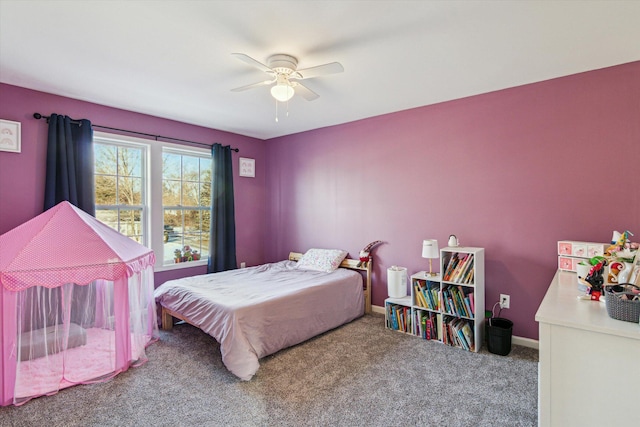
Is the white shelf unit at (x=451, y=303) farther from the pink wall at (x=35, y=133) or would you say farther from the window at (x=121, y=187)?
the window at (x=121, y=187)

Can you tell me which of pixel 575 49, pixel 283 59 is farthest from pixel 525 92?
pixel 283 59

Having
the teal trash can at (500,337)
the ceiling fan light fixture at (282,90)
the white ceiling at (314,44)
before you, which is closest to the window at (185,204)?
the white ceiling at (314,44)

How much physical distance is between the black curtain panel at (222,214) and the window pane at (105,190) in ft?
3.81

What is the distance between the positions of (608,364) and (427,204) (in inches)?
94.9

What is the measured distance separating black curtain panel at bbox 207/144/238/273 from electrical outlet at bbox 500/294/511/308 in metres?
3.35

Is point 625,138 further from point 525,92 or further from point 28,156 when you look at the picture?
point 28,156

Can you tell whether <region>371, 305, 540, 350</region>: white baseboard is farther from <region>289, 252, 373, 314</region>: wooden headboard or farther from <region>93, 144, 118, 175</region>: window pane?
<region>93, 144, 118, 175</region>: window pane

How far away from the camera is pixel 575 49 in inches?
90.6

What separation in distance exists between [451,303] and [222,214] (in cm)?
311

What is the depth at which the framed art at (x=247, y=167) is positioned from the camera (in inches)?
192

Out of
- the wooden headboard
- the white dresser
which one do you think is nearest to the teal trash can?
the wooden headboard

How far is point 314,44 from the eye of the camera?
2238 mm

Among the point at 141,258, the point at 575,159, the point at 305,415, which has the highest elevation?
the point at 575,159

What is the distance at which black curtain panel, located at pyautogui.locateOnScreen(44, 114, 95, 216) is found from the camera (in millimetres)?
3127
